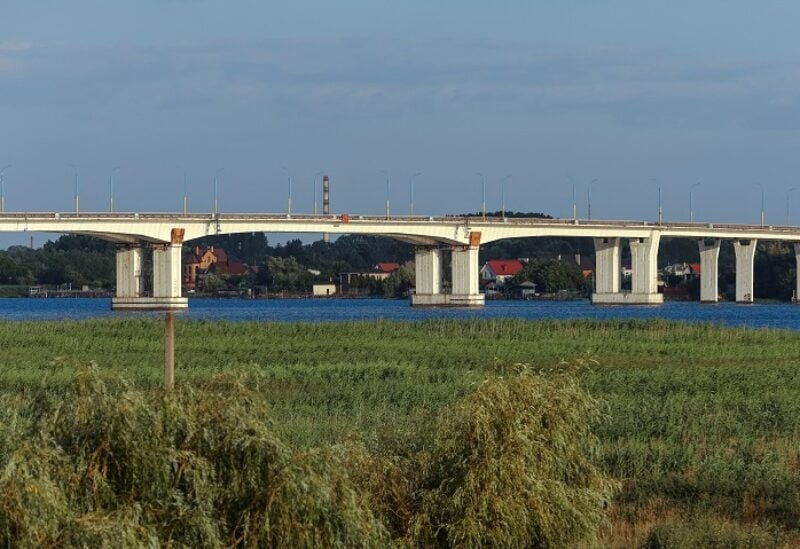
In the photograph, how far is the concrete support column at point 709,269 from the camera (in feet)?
484

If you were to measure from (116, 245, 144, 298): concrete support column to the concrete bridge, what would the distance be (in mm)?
78

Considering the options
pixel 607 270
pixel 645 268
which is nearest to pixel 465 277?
pixel 607 270

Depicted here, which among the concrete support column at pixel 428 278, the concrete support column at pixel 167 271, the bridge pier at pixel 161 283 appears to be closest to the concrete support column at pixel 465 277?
the concrete support column at pixel 428 278

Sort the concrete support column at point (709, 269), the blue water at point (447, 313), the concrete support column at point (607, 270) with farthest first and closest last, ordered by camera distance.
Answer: the concrete support column at point (709, 269) < the concrete support column at point (607, 270) < the blue water at point (447, 313)

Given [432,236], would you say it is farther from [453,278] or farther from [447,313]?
[447,313]

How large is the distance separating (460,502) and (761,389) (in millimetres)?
21066

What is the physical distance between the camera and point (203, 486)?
1567cm

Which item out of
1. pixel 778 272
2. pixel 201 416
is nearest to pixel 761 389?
pixel 201 416

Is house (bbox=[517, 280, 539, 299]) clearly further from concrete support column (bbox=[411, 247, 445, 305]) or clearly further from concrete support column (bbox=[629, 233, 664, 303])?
concrete support column (bbox=[411, 247, 445, 305])

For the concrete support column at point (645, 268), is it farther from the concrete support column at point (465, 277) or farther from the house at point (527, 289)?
the house at point (527, 289)

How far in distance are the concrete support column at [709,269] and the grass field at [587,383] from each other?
273ft

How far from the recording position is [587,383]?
1503 inches

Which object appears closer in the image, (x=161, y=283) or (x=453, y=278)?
(x=161, y=283)

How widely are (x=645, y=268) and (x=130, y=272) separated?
48594 millimetres
